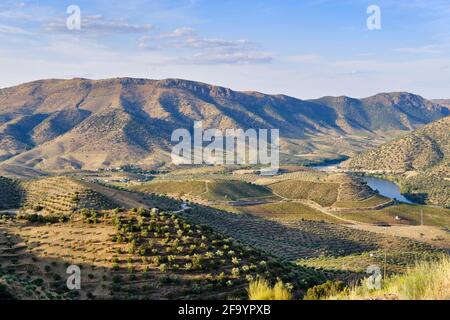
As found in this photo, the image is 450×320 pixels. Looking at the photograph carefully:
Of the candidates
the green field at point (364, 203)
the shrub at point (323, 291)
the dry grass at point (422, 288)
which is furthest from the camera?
the green field at point (364, 203)

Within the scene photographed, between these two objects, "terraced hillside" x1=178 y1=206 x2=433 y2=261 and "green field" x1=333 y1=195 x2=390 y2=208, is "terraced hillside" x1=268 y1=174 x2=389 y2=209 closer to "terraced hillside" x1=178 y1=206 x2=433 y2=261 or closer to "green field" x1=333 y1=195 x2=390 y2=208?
"green field" x1=333 y1=195 x2=390 y2=208

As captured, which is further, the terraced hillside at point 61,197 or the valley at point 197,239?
the terraced hillside at point 61,197

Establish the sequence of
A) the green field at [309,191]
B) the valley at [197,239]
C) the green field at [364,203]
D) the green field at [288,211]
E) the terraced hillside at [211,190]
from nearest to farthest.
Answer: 1. the valley at [197,239]
2. the green field at [288,211]
3. the green field at [364,203]
4. the terraced hillside at [211,190]
5. the green field at [309,191]

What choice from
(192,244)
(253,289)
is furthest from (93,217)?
(253,289)

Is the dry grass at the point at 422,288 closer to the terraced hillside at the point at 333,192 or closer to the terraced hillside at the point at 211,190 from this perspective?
the terraced hillside at the point at 211,190

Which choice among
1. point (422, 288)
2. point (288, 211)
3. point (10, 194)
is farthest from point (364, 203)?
point (422, 288)

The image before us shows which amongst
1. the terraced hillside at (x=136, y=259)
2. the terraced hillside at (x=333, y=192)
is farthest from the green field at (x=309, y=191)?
the terraced hillside at (x=136, y=259)

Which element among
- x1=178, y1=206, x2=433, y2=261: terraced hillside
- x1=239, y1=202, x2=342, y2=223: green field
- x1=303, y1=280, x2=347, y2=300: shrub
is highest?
x1=303, y1=280, x2=347, y2=300: shrub

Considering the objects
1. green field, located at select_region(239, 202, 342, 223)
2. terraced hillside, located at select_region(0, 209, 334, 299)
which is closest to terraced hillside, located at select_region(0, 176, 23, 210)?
terraced hillside, located at select_region(0, 209, 334, 299)
